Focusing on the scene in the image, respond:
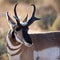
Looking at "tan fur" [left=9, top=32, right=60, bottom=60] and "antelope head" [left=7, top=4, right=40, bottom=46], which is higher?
"antelope head" [left=7, top=4, right=40, bottom=46]

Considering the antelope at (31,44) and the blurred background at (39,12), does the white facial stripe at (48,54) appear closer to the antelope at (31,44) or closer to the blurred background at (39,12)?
the antelope at (31,44)

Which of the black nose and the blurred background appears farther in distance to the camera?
the blurred background

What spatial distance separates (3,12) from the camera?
2871mm

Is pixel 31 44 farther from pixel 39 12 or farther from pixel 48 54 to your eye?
pixel 39 12

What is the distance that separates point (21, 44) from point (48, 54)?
0.87 ft

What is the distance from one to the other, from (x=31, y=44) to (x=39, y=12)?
0.31 m

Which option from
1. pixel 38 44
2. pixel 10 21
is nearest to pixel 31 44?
pixel 38 44

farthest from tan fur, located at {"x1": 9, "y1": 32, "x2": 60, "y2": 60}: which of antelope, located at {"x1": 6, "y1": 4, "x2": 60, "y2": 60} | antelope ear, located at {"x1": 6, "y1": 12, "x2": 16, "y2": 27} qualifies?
antelope ear, located at {"x1": 6, "y1": 12, "x2": 16, "y2": 27}

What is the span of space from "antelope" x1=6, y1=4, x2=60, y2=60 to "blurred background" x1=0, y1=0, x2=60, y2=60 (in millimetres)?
39

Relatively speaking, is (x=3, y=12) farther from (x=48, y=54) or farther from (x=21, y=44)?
(x=48, y=54)

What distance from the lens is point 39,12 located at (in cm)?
288

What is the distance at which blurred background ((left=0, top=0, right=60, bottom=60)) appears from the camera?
286 cm

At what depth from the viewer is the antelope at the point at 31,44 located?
2.79 metres

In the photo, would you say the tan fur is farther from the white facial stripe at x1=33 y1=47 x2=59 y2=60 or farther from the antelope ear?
the antelope ear
